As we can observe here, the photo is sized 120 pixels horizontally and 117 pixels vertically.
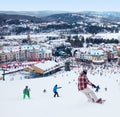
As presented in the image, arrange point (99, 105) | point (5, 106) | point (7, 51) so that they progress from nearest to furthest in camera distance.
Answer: point (99, 105) → point (5, 106) → point (7, 51)

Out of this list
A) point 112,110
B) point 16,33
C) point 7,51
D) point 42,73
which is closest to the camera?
point 112,110

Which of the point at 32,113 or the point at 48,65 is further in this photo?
the point at 48,65

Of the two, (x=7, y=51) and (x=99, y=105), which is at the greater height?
(x=99, y=105)

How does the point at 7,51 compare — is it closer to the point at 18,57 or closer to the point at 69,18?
the point at 18,57

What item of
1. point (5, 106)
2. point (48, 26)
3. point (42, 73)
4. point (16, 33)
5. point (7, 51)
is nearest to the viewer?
point (5, 106)

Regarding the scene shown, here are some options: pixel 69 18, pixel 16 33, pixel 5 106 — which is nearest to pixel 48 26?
pixel 16 33

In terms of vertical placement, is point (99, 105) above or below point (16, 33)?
above

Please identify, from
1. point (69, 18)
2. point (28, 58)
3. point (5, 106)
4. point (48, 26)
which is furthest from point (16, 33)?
point (5, 106)

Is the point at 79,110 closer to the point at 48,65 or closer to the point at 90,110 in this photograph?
the point at 90,110

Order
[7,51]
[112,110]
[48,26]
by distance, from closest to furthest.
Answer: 1. [112,110]
2. [7,51]
3. [48,26]
